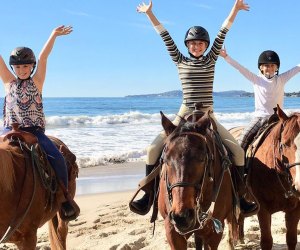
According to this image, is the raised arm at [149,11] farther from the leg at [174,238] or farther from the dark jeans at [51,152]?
the leg at [174,238]

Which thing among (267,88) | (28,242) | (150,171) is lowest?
(28,242)

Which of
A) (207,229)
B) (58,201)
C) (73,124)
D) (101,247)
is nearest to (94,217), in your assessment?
(101,247)

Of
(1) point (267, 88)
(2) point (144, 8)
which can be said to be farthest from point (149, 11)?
(1) point (267, 88)

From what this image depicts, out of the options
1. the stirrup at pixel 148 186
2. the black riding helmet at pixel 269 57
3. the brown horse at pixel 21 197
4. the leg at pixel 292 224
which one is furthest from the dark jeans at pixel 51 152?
the black riding helmet at pixel 269 57

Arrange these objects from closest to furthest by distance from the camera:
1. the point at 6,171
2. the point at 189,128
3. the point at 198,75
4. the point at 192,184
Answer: the point at 192,184 < the point at 189,128 < the point at 6,171 < the point at 198,75

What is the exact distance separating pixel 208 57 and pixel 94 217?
13.3 feet

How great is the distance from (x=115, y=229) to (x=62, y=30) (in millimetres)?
3329

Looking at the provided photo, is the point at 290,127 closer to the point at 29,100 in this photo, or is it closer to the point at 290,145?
the point at 290,145

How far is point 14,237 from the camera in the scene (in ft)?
14.6

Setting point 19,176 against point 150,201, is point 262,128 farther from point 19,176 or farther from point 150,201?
point 19,176

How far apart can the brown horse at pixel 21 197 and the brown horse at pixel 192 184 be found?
1222 mm

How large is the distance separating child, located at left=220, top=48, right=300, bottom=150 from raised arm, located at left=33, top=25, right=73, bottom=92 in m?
2.21

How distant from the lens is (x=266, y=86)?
6.18 m

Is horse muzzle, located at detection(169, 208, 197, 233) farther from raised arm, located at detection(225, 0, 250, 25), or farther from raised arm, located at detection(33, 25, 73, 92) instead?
raised arm, located at detection(225, 0, 250, 25)
